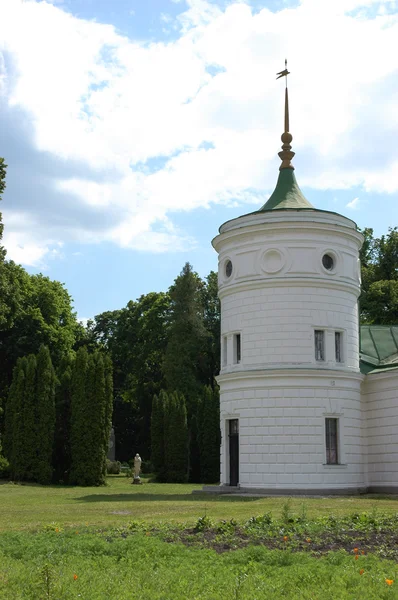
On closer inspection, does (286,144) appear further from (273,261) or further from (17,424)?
(17,424)

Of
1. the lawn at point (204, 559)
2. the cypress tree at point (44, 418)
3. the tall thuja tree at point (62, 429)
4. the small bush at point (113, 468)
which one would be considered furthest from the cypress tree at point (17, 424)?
the lawn at point (204, 559)

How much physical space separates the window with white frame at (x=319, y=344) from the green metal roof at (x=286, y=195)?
4.99 m

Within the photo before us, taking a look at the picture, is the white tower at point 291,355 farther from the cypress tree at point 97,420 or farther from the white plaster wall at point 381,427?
the cypress tree at point 97,420

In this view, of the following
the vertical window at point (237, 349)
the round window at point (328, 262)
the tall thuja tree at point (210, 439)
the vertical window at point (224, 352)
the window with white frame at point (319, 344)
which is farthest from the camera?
the tall thuja tree at point (210, 439)

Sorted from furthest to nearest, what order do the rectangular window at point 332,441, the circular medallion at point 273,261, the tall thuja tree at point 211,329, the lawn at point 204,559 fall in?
the tall thuja tree at point 211,329 → the circular medallion at point 273,261 → the rectangular window at point 332,441 → the lawn at point 204,559

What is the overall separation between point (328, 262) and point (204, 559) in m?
20.3

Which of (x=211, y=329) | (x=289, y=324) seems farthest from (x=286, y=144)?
(x=211, y=329)

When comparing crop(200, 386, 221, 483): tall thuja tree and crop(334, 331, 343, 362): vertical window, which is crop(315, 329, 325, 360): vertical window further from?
crop(200, 386, 221, 483): tall thuja tree

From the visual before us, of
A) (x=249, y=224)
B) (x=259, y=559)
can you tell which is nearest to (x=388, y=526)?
(x=259, y=559)

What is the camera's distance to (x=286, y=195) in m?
30.7

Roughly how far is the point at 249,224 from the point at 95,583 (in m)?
21.9

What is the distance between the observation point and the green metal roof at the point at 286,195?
3009 cm

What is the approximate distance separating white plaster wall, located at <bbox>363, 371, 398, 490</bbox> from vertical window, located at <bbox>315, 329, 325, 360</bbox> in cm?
222

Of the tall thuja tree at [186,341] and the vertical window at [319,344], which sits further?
the tall thuja tree at [186,341]
